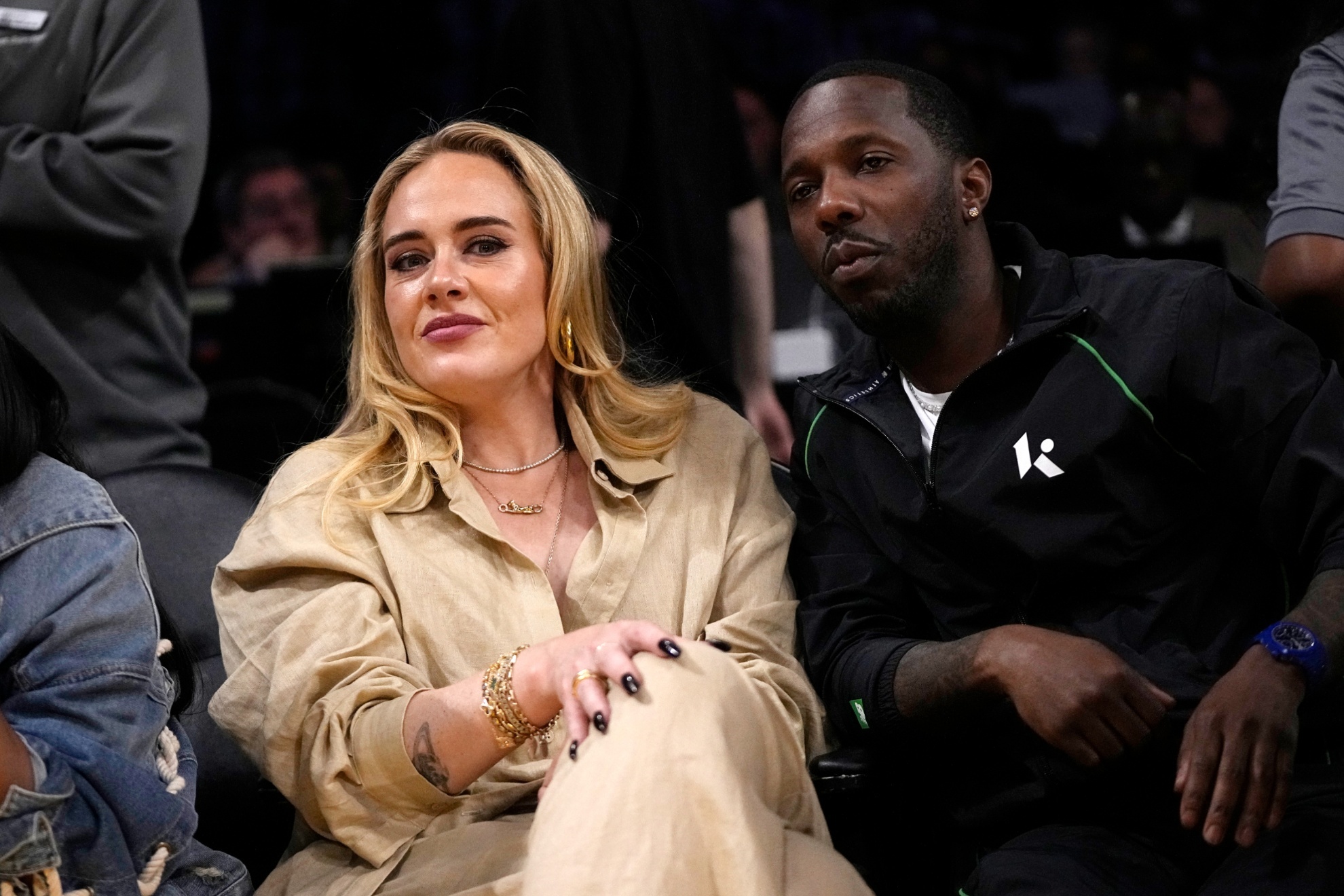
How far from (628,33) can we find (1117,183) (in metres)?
2.92

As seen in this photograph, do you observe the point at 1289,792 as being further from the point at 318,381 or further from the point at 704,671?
the point at 318,381

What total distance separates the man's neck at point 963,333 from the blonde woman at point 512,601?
35cm

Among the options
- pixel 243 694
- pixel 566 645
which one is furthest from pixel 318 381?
pixel 566 645

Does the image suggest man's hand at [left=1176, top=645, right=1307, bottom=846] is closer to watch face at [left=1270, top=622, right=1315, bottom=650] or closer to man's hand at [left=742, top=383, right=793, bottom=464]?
watch face at [left=1270, top=622, right=1315, bottom=650]

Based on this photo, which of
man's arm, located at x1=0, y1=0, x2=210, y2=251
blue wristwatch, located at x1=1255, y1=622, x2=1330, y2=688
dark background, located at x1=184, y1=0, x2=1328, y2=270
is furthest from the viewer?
dark background, located at x1=184, y1=0, x2=1328, y2=270

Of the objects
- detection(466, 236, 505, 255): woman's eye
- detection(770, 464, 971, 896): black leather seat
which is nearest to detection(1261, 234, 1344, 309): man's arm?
detection(770, 464, 971, 896): black leather seat

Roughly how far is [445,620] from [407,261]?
0.60 metres

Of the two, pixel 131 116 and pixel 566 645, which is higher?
pixel 131 116

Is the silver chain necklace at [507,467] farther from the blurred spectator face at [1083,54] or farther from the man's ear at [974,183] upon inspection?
the blurred spectator face at [1083,54]

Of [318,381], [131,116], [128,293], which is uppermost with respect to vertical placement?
[131,116]

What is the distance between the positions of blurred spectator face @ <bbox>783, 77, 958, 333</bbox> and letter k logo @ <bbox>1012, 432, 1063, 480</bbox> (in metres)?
0.25

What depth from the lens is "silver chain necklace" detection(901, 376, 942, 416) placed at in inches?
95.3

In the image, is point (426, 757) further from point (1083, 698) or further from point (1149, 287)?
point (1149, 287)

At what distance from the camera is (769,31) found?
7324mm
